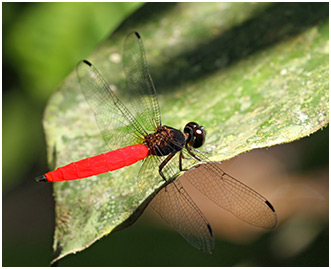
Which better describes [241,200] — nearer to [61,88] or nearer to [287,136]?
A: [287,136]

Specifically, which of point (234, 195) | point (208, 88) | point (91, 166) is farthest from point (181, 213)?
point (208, 88)

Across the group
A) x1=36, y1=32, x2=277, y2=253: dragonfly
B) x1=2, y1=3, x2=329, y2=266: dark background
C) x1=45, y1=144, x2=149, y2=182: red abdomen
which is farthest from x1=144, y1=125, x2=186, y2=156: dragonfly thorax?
x1=2, y1=3, x2=329, y2=266: dark background

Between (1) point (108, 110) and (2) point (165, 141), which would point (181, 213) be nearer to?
(2) point (165, 141)

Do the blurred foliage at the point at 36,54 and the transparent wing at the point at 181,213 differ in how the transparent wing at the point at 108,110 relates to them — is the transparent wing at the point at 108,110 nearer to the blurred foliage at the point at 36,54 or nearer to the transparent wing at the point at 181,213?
the transparent wing at the point at 181,213

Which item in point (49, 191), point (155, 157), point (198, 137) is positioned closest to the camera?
point (198, 137)

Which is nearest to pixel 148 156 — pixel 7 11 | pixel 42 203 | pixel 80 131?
pixel 80 131

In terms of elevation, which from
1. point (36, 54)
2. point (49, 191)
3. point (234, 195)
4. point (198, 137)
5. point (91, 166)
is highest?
point (36, 54)
